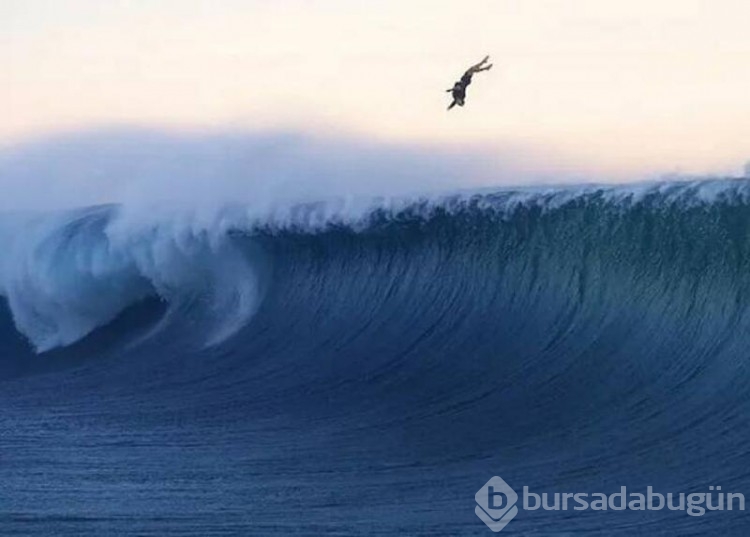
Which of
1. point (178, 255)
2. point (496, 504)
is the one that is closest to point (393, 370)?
point (496, 504)

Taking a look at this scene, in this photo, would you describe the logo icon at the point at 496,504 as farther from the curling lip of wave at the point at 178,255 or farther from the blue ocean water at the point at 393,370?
the curling lip of wave at the point at 178,255

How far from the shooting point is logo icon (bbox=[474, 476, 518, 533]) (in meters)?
8.24

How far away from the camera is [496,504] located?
8703 millimetres

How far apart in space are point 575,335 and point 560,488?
3.76 metres

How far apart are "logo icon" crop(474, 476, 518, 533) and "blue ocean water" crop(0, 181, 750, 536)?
83mm

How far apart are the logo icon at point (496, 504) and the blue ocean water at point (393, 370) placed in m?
0.08

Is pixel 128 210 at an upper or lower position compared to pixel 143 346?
upper

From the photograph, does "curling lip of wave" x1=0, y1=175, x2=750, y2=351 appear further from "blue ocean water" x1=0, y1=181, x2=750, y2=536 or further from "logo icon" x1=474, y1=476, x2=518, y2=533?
"logo icon" x1=474, y1=476, x2=518, y2=533

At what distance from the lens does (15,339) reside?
18.8 meters

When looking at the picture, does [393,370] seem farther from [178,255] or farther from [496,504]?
[178,255]

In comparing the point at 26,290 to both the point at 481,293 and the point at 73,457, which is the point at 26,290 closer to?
the point at 481,293

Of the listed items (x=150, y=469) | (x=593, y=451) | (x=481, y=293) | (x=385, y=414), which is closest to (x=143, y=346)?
(x=481, y=293)

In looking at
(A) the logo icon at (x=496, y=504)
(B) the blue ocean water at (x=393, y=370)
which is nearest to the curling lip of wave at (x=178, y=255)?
(B) the blue ocean water at (x=393, y=370)

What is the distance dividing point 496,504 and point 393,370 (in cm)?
449
